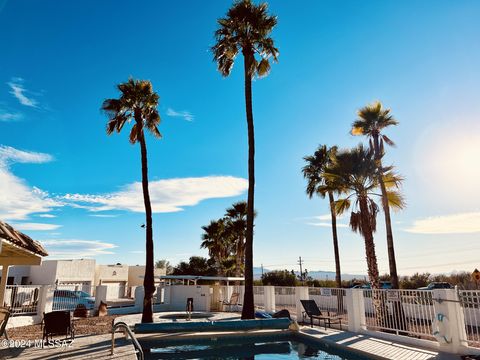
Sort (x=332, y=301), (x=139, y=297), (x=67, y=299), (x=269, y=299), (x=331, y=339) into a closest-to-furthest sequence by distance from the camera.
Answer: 1. (x=331, y=339)
2. (x=269, y=299)
3. (x=67, y=299)
4. (x=332, y=301)
5. (x=139, y=297)

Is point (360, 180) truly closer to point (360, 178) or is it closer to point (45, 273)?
point (360, 178)

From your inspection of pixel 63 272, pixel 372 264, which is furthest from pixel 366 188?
pixel 63 272

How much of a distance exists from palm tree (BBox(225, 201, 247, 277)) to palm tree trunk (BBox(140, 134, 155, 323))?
52.7ft

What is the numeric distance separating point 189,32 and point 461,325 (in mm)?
13780

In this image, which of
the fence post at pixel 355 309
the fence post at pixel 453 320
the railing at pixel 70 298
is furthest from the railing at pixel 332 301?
the railing at pixel 70 298

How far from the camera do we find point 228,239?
3556cm

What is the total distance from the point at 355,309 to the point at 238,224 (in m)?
20.1

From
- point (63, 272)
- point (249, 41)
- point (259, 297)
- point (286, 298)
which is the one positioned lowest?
point (259, 297)

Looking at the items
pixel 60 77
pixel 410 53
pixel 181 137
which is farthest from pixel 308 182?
pixel 60 77

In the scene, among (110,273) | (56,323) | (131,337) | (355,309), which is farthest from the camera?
(110,273)

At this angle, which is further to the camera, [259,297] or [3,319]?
[259,297]

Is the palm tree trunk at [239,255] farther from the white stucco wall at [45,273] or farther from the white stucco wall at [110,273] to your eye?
the white stucco wall at [110,273]

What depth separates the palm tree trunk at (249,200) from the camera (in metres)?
14.8

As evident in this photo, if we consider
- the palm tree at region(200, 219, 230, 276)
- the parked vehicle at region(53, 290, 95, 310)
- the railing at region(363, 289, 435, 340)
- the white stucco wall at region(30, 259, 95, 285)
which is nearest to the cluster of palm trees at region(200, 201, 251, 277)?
the palm tree at region(200, 219, 230, 276)
